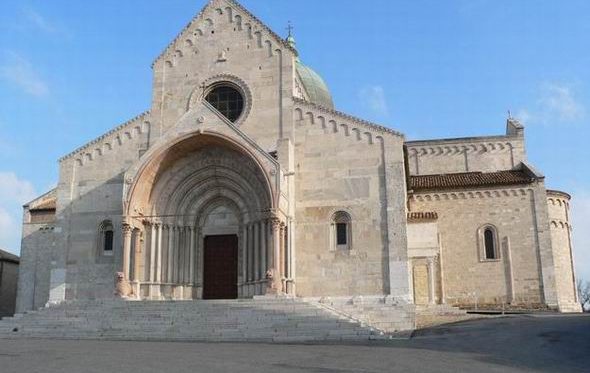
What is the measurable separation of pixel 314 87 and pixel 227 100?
407 inches

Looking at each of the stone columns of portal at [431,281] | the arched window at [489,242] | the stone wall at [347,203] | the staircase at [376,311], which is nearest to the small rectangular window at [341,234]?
the stone wall at [347,203]

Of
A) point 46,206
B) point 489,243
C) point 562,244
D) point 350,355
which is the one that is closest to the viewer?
point 350,355

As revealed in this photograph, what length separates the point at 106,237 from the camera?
88.7 feet

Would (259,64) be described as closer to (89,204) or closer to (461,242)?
(89,204)

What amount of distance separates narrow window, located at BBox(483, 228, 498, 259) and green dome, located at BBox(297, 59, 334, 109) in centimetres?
1153

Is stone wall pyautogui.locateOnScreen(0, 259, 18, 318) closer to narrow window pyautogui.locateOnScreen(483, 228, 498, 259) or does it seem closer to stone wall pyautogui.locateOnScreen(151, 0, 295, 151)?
stone wall pyautogui.locateOnScreen(151, 0, 295, 151)

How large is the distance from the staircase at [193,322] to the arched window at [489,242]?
12.4 meters

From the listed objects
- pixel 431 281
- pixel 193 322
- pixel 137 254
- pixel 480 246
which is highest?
pixel 480 246

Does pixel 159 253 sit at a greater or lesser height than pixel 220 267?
greater

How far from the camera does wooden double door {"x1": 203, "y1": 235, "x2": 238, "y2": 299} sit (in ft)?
87.0

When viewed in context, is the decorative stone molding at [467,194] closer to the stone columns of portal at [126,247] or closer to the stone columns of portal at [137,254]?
the stone columns of portal at [137,254]

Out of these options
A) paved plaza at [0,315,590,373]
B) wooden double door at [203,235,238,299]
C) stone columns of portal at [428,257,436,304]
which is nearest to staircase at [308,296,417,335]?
paved plaza at [0,315,590,373]

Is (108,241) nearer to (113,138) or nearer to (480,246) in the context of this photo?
(113,138)

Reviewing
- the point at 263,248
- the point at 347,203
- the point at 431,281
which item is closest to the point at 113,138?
the point at 263,248
